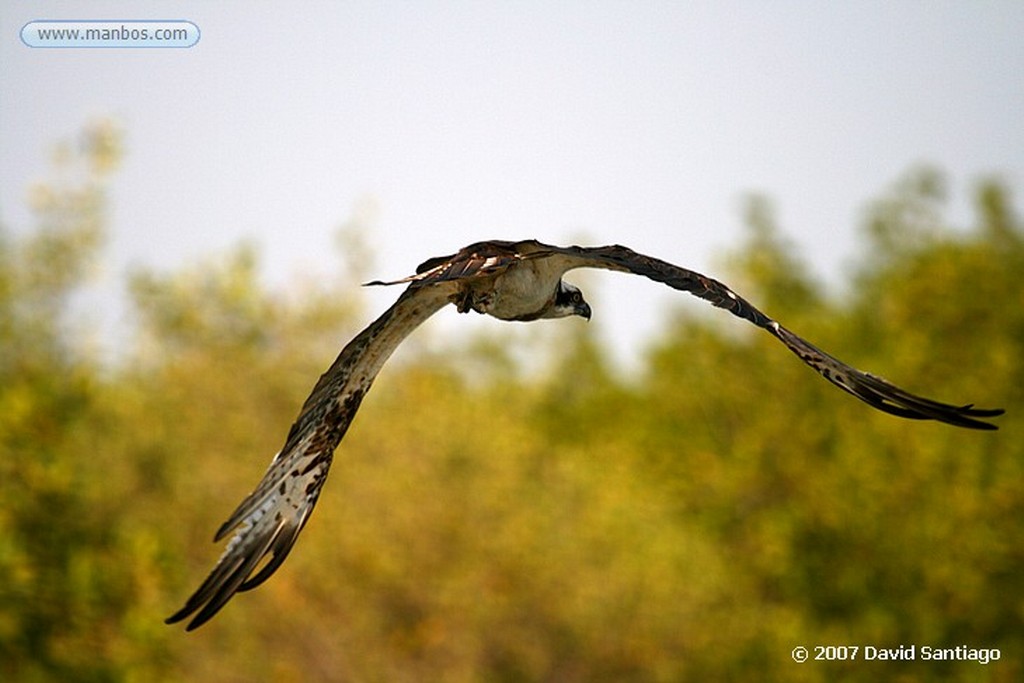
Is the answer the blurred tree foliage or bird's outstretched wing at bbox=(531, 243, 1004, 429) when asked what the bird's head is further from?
the blurred tree foliage

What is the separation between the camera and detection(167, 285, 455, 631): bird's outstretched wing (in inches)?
328

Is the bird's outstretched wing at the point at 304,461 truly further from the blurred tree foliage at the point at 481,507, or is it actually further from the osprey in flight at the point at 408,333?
the blurred tree foliage at the point at 481,507

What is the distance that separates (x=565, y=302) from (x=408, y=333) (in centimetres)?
90

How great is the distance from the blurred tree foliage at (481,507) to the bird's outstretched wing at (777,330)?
61.4 feet

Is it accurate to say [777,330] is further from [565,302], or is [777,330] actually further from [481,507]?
[481,507]

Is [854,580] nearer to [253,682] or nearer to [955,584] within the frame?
[955,584]

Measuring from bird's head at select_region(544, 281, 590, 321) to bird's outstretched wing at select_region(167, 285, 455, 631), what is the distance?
2.14ft

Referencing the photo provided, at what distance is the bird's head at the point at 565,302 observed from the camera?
858 centimetres

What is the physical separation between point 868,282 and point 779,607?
20.8 metres

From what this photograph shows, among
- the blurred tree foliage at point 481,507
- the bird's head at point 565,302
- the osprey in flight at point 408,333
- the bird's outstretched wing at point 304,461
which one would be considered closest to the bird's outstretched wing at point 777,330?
the osprey in flight at point 408,333

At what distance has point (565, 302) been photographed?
866 cm

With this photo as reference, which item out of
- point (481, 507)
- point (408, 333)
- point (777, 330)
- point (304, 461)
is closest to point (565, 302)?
point (408, 333)

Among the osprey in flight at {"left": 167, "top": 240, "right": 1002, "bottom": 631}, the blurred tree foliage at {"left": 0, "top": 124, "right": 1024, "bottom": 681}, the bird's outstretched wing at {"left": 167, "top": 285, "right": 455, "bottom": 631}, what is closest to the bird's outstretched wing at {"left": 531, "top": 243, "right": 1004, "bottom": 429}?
the osprey in flight at {"left": 167, "top": 240, "right": 1002, "bottom": 631}

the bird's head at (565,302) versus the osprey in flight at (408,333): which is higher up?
the bird's head at (565,302)
